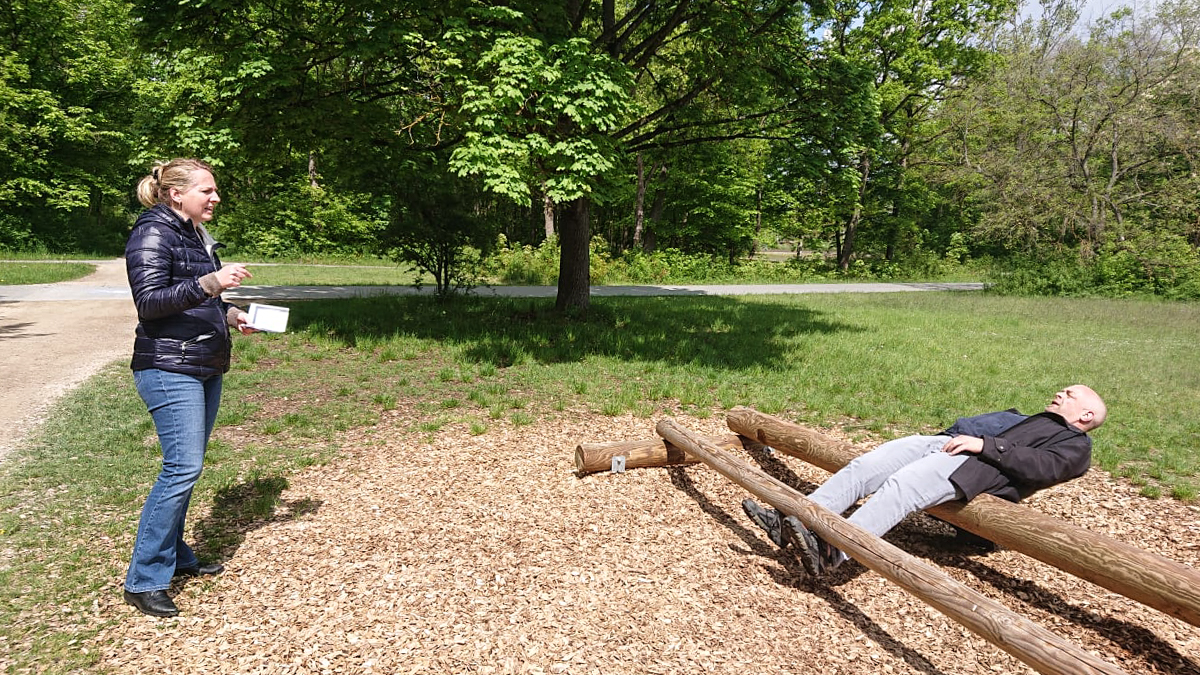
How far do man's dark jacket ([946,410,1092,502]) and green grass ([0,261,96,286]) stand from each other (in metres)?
20.6

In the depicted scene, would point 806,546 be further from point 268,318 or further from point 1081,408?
point 268,318

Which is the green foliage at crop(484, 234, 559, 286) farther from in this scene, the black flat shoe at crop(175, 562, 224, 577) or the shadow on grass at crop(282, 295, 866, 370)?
the black flat shoe at crop(175, 562, 224, 577)

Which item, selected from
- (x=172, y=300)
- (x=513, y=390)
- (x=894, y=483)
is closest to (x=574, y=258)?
(x=513, y=390)

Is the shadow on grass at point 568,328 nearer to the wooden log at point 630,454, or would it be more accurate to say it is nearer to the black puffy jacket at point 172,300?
the wooden log at point 630,454

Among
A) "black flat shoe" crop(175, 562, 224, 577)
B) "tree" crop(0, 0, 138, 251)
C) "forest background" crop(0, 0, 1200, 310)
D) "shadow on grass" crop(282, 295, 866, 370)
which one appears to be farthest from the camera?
"tree" crop(0, 0, 138, 251)

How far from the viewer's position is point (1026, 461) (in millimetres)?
3508

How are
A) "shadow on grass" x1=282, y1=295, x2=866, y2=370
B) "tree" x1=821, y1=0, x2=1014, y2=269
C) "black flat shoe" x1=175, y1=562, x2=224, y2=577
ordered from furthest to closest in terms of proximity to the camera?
1. "tree" x1=821, y1=0, x2=1014, y2=269
2. "shadow on grass" x1=282, y1=295, x2=866, y2=370
3. "black flat shoe" x1=175, y1=562, x2=224, y2=577

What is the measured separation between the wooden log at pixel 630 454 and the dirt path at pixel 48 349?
187 inches

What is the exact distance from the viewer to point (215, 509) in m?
4.25

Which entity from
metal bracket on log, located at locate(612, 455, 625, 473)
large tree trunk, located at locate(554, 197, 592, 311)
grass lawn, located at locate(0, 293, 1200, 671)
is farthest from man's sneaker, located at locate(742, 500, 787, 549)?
large tree trunk, located at locate(554, 197, 592, 311)

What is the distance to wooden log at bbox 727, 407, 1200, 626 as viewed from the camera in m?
2.78

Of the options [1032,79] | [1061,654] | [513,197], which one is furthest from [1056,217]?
[1061,654]

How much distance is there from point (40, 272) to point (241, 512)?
18.6 meters

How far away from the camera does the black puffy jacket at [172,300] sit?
9.01ft
